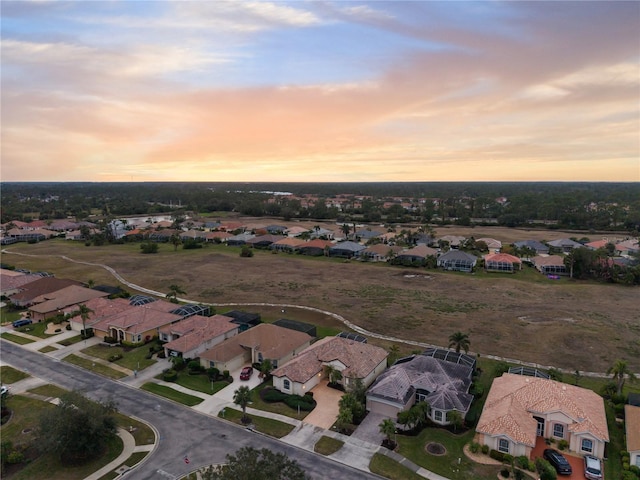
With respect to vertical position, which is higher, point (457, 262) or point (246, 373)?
point (457, 262)

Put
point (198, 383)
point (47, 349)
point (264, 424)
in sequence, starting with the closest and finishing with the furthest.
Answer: point (264, 424) → point (198, 383) → point (47, 349)

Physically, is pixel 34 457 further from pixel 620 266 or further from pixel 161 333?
pixel 620 266

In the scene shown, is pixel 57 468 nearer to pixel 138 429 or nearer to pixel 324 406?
pixel 138 429

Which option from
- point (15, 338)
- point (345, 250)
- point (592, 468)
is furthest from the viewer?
point (345, 250)

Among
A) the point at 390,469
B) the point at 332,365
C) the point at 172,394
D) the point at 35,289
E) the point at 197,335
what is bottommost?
the point at 390,469

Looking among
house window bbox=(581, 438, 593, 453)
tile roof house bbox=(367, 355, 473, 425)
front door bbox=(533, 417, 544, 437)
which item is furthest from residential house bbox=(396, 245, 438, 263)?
house window bbox=(581, 438, 593, 453)

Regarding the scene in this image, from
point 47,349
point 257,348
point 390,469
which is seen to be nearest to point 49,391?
point 47,349
